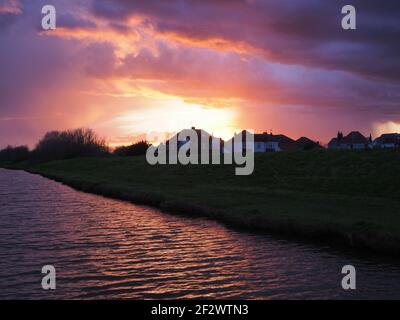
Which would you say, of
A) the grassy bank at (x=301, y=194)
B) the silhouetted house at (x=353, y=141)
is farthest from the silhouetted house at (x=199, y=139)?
the grassy bank at (x=301, y=194)

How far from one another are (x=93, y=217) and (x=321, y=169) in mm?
32042

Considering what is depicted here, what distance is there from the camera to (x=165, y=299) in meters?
16.7

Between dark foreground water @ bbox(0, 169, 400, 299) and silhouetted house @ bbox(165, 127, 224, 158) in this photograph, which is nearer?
dark foreground water @ bbox(0, 169, 400, 299)

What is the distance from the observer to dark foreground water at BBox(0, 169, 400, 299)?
57.7 feet

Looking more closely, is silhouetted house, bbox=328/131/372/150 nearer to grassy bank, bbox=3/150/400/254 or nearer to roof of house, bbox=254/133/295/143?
roof of house, bbox=254/133/295/143

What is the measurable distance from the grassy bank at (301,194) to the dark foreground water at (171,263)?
2119mm

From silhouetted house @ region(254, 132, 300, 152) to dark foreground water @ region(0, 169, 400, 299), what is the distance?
120 meters

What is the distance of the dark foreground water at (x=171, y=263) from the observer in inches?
693

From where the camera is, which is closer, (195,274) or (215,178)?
(195,274)

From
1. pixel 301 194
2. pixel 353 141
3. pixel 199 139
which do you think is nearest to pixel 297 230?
pixel 301 194

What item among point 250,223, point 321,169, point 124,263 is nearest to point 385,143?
point 321,169

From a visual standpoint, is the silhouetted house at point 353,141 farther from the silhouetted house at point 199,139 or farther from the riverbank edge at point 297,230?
the riverbank edge at point 297,230

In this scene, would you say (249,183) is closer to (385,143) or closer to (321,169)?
(321,169)

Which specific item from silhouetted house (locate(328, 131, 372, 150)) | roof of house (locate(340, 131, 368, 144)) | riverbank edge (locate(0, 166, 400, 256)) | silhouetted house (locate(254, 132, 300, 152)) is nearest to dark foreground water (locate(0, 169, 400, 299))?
riverbank edge (locate(0, 166, 400, 256))
